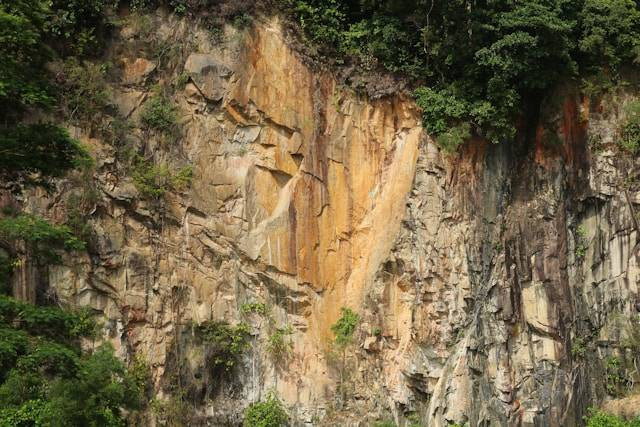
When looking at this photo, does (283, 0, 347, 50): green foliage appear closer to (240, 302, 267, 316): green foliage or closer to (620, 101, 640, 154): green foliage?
(240, 302, 267, 316): green foliage

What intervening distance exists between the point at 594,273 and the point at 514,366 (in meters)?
2.20

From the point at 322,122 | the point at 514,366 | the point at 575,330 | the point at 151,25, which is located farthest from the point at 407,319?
the point at 151,25

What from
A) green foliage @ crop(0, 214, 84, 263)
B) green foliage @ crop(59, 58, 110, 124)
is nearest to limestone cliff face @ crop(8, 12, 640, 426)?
green foliage @ crop(59, 58, 110, 124)

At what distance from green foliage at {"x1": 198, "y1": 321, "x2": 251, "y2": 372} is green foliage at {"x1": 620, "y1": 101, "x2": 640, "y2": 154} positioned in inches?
293

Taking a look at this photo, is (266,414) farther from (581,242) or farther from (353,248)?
(581,242)

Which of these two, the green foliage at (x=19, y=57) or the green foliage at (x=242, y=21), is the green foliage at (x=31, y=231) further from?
the green foliage at (x=242, y=21)

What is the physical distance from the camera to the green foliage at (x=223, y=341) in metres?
12.4

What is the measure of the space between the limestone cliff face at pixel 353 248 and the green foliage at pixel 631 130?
8.9 inches

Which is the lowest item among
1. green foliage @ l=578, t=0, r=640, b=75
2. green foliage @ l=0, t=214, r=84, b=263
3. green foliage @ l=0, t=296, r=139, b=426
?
green foliage @ l=0, t=296, r=139, b=426

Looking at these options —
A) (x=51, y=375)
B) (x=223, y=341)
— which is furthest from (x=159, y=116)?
(x=51, y=375)

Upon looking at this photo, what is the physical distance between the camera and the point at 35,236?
7262 millimetres

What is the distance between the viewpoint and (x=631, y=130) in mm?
13172

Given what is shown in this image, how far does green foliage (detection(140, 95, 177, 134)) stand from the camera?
516 inches

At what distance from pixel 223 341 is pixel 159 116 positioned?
4110 millimetres
